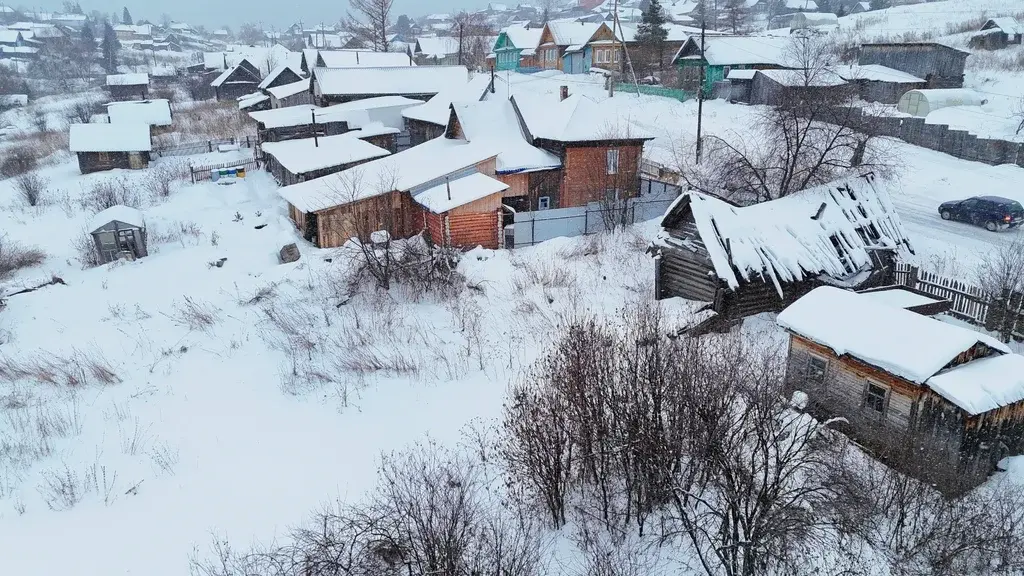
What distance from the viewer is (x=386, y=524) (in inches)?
361

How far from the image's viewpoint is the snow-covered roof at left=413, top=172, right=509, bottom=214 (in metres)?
23.1

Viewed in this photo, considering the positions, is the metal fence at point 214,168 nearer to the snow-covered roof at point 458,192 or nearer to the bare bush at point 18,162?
the bare bush at point 18,162

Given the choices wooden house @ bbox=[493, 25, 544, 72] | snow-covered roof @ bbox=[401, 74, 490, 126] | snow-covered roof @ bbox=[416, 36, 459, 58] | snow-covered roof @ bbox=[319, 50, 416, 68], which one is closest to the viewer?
snow-covered roof @ bbox=[401, 74, 490, 126]

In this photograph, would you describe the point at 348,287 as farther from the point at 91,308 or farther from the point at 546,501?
the point at 546,501

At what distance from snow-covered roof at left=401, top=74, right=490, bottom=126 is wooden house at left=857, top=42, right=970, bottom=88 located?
27.9 meters

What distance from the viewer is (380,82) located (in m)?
46.0

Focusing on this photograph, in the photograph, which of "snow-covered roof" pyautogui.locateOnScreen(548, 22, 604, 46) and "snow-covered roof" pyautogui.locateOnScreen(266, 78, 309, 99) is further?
"snow-covered roof" pyautogui.locateOnScreen(548, 22, 604, 46)

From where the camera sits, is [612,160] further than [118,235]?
Yes

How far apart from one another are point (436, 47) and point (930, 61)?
211 feet

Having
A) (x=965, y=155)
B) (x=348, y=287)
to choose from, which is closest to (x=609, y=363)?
(x=348, y=287)

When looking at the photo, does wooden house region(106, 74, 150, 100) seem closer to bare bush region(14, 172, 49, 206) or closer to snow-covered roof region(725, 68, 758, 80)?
bare bush region(14, 172, 49, 206)

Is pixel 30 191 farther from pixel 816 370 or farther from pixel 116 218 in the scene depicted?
pixel 816 370

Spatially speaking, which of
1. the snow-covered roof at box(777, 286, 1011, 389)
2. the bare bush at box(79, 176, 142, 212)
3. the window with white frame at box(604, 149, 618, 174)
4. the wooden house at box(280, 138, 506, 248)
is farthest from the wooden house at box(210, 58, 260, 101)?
the snow-covered roof at box(777, 286, 1011, 389)

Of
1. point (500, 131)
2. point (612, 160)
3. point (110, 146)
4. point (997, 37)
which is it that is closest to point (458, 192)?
point (500, 131)
